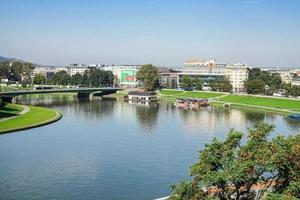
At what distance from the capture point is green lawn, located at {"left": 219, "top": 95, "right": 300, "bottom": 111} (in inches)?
2798

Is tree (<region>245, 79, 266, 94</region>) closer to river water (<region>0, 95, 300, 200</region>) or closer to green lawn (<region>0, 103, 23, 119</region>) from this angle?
river water (<region>0, 95, 300, 200</region>)

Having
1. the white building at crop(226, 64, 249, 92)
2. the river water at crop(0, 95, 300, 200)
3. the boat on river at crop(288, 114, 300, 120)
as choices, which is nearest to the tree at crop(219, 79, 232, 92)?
the white building at crop(226, 64, 249, 92)

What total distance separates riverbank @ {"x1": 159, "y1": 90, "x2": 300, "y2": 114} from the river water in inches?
682

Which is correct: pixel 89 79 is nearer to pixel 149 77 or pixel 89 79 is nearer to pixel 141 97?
pixel 149 77

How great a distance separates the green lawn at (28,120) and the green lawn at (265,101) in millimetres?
36947

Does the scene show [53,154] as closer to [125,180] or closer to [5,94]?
[125,180]

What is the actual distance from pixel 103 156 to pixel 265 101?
5178cm

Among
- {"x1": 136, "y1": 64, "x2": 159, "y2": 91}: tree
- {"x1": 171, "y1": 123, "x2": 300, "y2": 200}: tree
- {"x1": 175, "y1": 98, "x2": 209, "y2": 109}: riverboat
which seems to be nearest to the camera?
{"x1": 171, "y1": 123, "x2": 300, "y2": 200}: tree

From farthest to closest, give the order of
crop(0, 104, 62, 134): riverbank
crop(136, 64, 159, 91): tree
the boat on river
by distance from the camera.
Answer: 1. crop(136, 64, 159, 91): tree
2. the boat on river
3. crop(0, 104, 62, 134): riverbank

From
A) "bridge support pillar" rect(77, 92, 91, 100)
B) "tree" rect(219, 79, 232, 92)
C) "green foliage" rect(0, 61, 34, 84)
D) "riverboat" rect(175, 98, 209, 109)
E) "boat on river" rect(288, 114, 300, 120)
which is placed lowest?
"boat on river" rect(288, 114, 300, 120)

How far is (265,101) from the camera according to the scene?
76875 millimetres

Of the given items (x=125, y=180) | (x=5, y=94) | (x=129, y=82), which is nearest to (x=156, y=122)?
(x=125, y=180)

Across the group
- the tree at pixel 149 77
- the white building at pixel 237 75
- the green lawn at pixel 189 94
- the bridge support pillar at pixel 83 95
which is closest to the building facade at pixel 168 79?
the white building at pixel 237 75

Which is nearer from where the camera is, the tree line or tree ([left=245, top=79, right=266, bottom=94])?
tree ([left=245, top=79, right=266, bottom=94])
